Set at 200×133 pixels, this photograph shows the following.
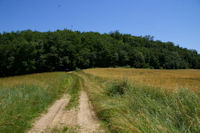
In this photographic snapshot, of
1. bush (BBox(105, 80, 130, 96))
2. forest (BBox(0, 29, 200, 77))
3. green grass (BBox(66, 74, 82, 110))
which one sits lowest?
green grass (BBox(66, 74, 82, 110))

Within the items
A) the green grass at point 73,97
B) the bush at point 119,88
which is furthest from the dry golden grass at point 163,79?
the green grass at point 73,97

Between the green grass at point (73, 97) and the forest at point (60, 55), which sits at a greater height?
the forest at point (60, 55)

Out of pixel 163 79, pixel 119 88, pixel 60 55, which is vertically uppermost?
pixel 60 55

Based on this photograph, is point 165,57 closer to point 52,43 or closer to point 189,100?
point 52,43

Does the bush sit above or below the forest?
below

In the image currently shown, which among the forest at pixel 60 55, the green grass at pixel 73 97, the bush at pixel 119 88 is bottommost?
the green grass at pixel 73 97

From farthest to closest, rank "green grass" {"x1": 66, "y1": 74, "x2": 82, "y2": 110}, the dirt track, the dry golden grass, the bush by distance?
the dry golden grass → the bush → "green grass" {"x1": 66, "y1": 74, "x2": 82, "y2": 110} → the dirt track

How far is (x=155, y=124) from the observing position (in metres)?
3.27

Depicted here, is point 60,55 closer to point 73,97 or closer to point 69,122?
point 73,97

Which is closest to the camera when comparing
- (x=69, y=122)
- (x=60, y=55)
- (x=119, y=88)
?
(x=69, y=122)

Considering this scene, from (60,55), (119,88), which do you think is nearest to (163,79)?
(119,88)

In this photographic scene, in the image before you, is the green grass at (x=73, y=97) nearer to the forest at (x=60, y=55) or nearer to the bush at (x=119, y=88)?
the bush at (x=119, y=88)

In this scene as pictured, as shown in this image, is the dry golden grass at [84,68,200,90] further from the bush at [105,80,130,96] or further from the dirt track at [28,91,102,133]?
the dirt track at [28,91,102,133]

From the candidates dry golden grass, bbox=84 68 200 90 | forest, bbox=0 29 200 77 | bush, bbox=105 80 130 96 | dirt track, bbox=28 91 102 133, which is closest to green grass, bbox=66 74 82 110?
dirt track, bbox=28 91 102 133
